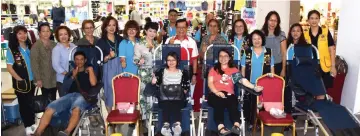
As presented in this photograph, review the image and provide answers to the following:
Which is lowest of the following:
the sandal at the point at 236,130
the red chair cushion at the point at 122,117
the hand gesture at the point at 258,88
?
the sandal at the point at 236,130

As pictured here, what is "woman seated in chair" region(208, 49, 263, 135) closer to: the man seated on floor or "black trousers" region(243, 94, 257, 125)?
"black trousers" region(243, 94, 257, 125)

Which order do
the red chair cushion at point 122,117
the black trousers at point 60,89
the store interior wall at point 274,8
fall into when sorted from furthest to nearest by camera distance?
the store interior wall at point 274,8
the black trousers at point 60,89
the red chair cushion at point 122,117

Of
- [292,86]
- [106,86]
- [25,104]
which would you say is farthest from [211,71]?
[25,104]

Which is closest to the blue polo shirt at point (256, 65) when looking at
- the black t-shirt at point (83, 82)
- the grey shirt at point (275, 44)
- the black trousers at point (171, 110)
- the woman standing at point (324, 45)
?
the grey shirt at point (275, 44)

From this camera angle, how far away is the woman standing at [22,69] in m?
4.84

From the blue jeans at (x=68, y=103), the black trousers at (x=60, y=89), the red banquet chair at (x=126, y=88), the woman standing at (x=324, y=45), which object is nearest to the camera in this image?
the blue jeans at (x=68, y=103)

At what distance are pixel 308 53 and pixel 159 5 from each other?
5.72 metres

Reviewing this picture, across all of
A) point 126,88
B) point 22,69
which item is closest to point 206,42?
point 126,88

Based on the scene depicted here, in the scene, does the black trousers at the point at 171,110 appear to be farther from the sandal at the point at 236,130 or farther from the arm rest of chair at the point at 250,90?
the arm rest of chair at the point at 250,90

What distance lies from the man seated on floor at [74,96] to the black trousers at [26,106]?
2.09 feet

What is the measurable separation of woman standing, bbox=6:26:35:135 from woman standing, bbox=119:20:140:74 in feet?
4.06

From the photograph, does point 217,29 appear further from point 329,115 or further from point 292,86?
point 329,115

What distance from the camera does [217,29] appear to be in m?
5.57

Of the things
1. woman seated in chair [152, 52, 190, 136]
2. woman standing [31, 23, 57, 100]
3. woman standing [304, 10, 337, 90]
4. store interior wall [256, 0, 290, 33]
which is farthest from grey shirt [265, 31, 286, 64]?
woman standing [31, 23, 57, 100]
